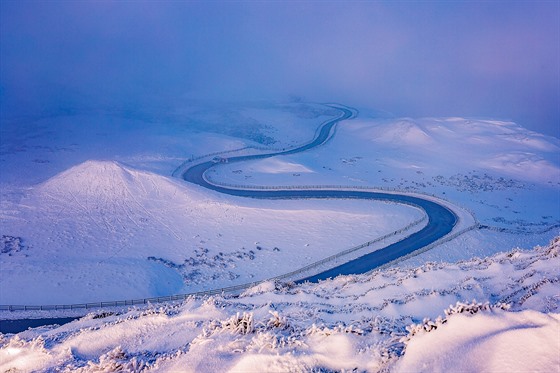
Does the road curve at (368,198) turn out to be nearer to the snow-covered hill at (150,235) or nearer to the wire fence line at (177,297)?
the wire fence line at (177,297)

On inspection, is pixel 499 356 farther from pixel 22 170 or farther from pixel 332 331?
pixel 22 170

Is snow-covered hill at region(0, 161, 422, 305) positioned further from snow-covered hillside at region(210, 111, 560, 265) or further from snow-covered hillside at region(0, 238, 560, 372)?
snow-covered hillside at region(0, 238, 560, 372)

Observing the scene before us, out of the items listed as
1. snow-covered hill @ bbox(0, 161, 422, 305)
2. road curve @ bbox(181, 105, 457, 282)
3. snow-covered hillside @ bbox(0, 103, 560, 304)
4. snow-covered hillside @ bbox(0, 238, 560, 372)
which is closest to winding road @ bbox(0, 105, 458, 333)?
road curve @ bbox(181, 105, 457, 282)

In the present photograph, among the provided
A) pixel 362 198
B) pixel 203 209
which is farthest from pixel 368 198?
pixel 203 209

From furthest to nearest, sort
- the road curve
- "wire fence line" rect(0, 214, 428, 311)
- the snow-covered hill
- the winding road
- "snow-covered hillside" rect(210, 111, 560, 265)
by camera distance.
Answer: "snow-covered hillside" rect(210, 111, 560, 265) < the road curve < the snow-covered hill < the winding road < "wire fence line" rect(0, 214, 428, 311)

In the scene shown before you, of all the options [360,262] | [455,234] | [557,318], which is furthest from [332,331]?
[455,234]

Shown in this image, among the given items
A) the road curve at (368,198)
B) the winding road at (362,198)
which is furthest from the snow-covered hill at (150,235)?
the road curve at (368,198)
